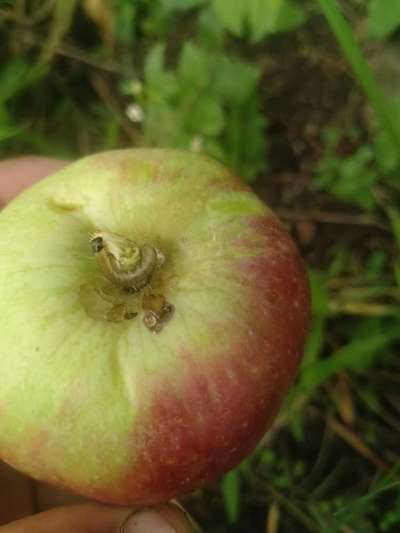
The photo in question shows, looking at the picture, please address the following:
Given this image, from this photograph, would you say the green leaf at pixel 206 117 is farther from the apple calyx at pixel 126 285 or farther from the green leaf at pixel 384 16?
the apple calyx at pixel 126 285

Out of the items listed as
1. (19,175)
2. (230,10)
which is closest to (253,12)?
(230,10)

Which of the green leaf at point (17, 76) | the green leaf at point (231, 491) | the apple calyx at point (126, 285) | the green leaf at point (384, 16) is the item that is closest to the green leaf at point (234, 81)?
the green leaf at point (384, 16)

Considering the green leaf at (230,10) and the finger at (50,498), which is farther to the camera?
the finger at (50,498)

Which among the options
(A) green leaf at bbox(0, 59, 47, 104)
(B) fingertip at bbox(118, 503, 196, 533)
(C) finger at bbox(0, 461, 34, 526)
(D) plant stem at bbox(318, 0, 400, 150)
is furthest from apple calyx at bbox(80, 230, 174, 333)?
(A) green leaf at bbox(0, 59, 47, 104)

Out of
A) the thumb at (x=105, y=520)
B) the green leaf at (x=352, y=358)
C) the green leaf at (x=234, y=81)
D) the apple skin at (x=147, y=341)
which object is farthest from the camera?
the green leaf at (x=234, y=81)

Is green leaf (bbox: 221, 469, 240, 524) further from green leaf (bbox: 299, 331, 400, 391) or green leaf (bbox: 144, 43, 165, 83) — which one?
green leaf (bbox: 144, 43, 165, 83)

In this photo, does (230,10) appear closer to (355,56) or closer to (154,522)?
(355,56)
